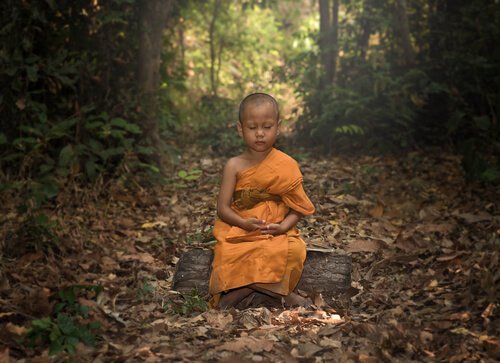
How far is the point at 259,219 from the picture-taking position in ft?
15.7

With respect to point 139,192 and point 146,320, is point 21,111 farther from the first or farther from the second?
point 146,320

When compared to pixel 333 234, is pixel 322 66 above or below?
above

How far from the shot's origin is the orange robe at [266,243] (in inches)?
185

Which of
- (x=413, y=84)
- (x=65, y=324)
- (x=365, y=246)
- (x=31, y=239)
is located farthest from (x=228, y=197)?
(x=413, y=84)

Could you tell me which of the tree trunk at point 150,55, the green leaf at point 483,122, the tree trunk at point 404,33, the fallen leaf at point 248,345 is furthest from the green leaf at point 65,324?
the tree trunk at point 404,33

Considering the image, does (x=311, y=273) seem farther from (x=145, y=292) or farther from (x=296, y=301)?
(x=145, y=292)

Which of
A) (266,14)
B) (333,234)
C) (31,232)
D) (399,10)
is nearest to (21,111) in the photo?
(31,232)

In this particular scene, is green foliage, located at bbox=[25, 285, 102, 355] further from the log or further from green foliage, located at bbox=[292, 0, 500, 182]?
green foliage, located at bbox=[292, 0, 500, 182]

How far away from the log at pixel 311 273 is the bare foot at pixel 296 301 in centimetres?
18

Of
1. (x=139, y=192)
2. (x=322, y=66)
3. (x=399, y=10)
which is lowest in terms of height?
(x=139, y=192)

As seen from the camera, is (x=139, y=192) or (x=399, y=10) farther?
(x=399, y=10)

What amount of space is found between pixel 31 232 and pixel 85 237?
22.9 inches

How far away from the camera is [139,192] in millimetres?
7332

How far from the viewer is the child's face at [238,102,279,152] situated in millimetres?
4637
